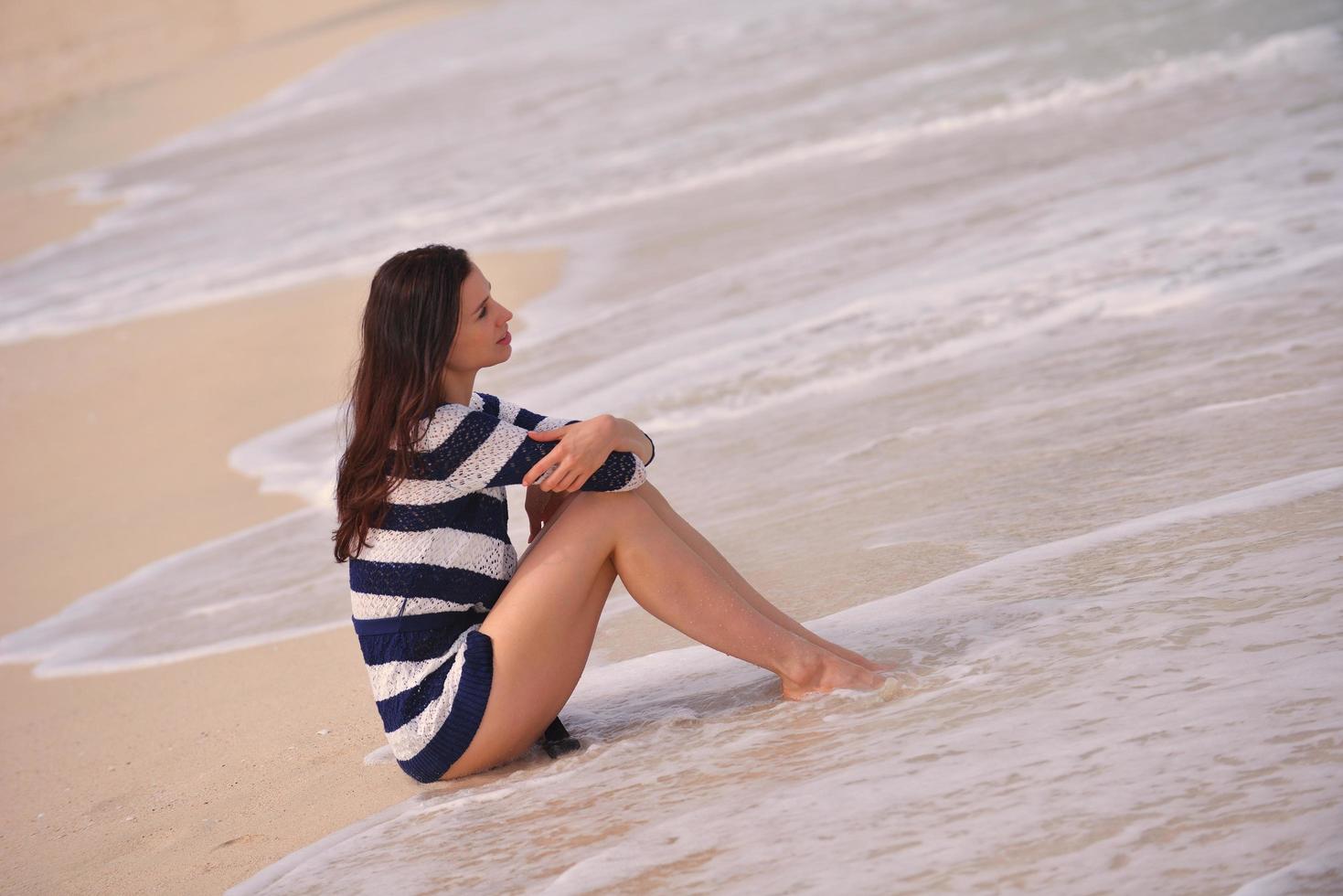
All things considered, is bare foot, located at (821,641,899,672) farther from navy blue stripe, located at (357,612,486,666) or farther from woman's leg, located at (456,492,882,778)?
navy blue stripe, located at (357,612,486,666)

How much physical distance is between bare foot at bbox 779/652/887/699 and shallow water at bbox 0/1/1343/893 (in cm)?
6

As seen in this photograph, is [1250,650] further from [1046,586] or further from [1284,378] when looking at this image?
[1284,378]

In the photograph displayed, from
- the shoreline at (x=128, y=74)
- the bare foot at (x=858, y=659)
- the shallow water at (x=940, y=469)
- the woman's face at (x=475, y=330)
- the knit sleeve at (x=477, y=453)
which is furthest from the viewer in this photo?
the shoreline at (x=128, y=74)

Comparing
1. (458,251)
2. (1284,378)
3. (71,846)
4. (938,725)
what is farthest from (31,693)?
(1284,378)

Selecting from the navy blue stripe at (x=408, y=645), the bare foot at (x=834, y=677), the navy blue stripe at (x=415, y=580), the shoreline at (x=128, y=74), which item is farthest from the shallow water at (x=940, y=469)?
the shoreline at (x=128, y=74)

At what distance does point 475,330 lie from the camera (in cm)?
330

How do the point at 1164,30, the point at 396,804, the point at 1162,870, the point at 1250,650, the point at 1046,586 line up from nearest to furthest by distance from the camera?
the point at 1162,870
the point at 1250,650
the point at 396,804
the point at 1046,586
the point at 1164,30

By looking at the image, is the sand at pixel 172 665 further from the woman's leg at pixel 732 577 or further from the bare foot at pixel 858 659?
the bare foot at pixel 858 659

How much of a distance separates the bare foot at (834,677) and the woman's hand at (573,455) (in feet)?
2.33

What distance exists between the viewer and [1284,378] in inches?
187

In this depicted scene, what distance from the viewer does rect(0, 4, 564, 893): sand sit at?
345 cm

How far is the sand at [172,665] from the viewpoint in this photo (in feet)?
11.3

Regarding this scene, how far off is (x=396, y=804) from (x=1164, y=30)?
36.4 feet

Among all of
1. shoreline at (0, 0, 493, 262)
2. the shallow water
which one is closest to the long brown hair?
the shallow water
